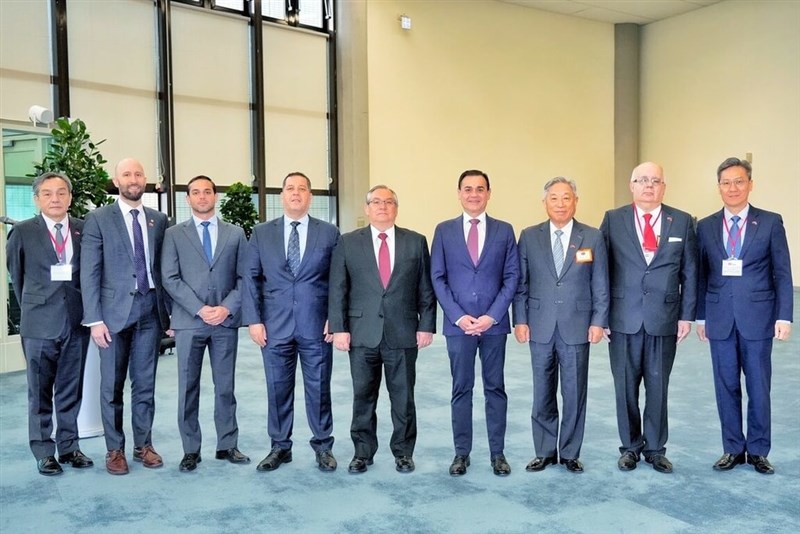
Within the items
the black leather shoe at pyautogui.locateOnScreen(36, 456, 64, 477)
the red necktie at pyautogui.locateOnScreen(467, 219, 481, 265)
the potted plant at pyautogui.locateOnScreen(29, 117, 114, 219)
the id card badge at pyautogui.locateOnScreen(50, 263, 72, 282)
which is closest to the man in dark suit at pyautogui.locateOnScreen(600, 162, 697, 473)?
the red necktie at pyautogui.locateOnScreen(467, 219, 481, 265)

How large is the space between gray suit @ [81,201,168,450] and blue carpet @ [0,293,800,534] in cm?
33

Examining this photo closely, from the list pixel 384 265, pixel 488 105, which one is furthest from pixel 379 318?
pixel 488 105

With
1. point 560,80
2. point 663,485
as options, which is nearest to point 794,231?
point 560,80

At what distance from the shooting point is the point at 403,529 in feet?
10.4

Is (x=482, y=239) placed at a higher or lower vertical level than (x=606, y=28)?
lower

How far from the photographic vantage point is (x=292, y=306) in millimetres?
3922

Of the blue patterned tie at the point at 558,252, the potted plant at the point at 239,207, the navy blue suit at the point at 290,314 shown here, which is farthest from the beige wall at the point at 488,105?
the blue patterned tie at the point at 558,252

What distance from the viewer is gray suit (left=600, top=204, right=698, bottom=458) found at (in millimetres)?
3828

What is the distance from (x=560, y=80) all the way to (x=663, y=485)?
453 inches

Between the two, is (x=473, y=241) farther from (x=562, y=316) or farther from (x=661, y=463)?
(x=661, y=463)

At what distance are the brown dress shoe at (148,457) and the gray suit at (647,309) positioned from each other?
2529mm

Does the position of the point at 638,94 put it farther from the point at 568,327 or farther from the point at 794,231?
the point at 568,327

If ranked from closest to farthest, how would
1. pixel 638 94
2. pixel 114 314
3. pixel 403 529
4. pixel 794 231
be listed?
pixel 403 529, pixel 114 314, pixel 794 231, pixel 638 94

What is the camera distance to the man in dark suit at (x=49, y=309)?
13.0ft
